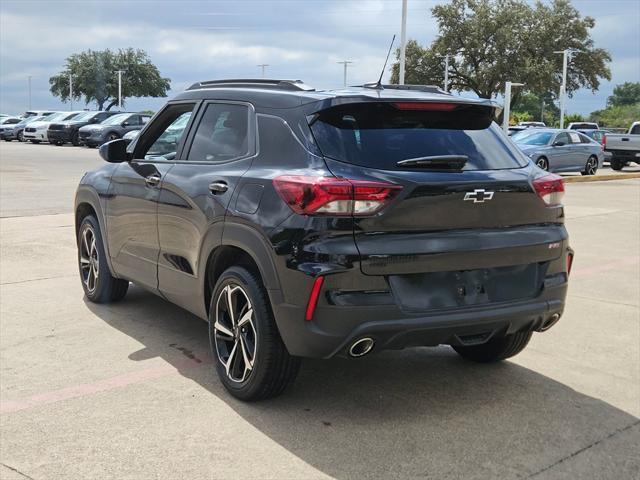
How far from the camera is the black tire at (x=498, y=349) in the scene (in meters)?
4.68

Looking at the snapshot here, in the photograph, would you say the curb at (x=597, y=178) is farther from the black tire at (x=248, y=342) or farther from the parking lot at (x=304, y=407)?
the black tire at (x=248, y=342)

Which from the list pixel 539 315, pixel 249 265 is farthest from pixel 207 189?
pixel 539 315

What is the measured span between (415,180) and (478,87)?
217ft

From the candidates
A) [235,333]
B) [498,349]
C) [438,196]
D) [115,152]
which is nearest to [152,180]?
[115,152]

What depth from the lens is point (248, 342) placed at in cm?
409

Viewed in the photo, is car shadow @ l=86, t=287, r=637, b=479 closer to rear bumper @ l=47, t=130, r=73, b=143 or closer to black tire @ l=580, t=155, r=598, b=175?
black tire @ l=580, t=155, r=598, b=175

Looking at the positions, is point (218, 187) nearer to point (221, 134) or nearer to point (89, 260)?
point (221, 134)

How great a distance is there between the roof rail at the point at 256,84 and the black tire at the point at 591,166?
21.4 meters

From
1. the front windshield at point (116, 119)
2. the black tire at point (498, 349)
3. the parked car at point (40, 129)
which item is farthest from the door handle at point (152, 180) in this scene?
the parked car at point (40, 129)

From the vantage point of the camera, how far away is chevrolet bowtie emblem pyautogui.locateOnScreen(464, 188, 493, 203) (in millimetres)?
3773

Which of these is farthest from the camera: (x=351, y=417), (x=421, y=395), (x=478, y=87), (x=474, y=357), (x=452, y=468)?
(x=478, y=87)

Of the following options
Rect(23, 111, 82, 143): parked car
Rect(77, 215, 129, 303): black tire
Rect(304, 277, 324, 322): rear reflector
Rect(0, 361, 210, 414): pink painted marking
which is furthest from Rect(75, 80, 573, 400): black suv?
Rect(23, 111, 82, 143): parked car

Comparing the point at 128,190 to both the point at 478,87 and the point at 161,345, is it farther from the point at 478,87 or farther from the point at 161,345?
the point at 478,87

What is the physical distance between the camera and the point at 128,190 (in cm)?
541
